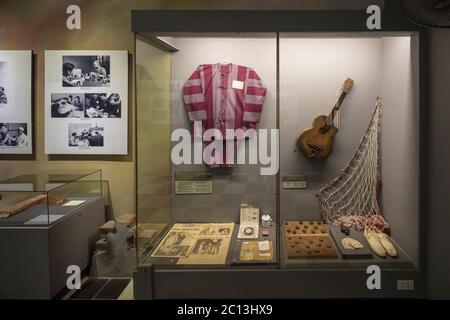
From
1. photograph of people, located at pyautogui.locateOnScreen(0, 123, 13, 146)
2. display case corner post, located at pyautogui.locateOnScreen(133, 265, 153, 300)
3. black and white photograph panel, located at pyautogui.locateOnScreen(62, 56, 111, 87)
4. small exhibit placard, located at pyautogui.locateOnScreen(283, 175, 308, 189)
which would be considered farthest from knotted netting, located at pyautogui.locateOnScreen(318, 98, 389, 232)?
photograph of people, located at pyautogui.locateOnScreen(0, 123, 13, 146)

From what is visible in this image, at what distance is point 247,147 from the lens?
2.84 meters

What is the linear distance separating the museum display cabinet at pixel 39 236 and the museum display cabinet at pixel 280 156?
1.98ft

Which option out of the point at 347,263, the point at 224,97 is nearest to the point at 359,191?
the point at 347,263

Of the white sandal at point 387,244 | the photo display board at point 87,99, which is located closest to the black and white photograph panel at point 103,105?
the photo display board at point 87,99

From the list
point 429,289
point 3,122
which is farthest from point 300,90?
point 3,122

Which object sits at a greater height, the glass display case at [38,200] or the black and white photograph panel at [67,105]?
the black and white photograph panel at [67,105]

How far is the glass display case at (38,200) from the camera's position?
270 centimetres

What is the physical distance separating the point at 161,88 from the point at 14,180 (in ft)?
4.97

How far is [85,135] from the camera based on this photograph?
11.2 ft

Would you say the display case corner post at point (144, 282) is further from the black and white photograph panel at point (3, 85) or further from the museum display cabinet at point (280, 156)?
the black and white photograph panel at point (3, 85)

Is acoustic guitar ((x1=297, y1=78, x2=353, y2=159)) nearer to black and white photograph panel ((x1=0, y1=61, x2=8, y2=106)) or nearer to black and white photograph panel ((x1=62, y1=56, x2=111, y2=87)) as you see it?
black and white photograph panel ((x1=62, y1=56, x2=111, y2=87))

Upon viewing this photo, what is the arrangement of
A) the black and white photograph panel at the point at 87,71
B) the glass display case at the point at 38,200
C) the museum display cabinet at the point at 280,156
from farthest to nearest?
the black and white photograph panel at the point at 87,71 < the glass display case at the point at 38,200 < the museum display cabinet at the point at 280,156

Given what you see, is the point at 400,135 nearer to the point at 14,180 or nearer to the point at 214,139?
the point at 214,139

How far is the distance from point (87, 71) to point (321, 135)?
2165 millimetres
